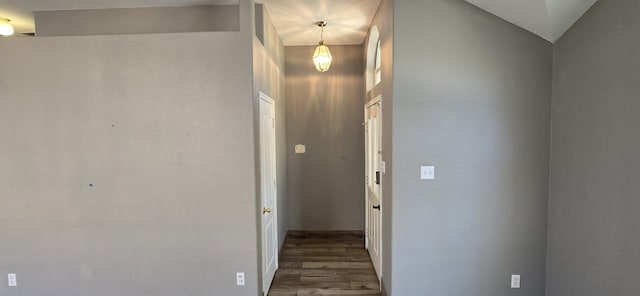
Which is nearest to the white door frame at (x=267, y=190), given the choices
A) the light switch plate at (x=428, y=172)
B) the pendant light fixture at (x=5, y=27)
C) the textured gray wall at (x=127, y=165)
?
the textured gray wall at (x=127, y=165)

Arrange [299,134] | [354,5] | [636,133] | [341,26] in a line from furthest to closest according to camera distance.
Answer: [299,134], [341,26], [354,5], [636,133]

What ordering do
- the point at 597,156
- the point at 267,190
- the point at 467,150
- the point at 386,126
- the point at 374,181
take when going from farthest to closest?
the point at 374,181 < the point at 267,190 < the point at 386,126 < the point at 467,150 < the point at 597,156

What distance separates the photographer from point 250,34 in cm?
231

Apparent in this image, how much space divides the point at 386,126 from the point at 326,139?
1729mm

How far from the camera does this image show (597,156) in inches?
73.0

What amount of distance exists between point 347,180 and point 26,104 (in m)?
3.51

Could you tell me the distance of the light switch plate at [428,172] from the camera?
233 cm

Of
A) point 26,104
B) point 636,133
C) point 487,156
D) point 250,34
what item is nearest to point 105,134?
point 26,104

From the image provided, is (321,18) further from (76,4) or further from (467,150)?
(76,4)

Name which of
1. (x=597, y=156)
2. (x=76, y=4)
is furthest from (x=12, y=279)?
(x=597, y=156)

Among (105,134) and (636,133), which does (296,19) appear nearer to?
(105,134)

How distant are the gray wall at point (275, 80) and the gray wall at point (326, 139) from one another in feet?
0.66

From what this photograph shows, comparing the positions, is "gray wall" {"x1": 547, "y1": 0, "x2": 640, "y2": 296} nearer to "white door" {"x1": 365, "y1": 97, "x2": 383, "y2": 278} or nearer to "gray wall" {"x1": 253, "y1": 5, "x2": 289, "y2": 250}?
"white door" {"x1": 365, "y1": 97, "x2": 383, "y2": 278}

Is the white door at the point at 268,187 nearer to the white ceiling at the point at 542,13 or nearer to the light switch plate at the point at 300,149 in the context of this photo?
the light switch plate at the point at 300,149
